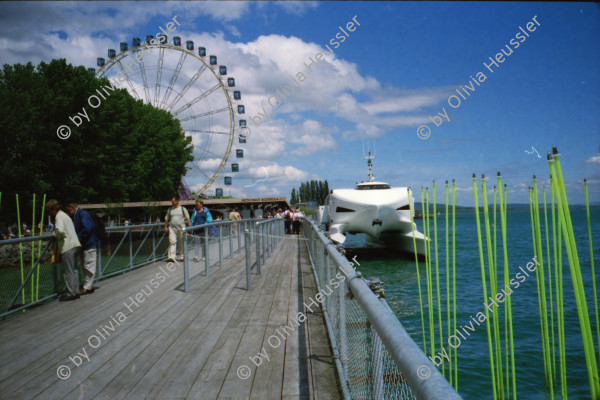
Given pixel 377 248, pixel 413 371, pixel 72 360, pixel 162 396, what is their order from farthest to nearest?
pixel 377 248
pixel 72 360
pixel 162 396
pixel 413 371

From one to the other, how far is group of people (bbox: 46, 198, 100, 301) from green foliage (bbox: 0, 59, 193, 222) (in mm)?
22711

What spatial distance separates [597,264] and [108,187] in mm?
33784

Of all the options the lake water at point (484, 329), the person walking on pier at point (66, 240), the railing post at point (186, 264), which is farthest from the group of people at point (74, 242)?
the lake water at point (484, 329)

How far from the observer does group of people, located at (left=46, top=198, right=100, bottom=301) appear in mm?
7379

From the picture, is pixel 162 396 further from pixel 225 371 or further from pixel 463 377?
pixel 463 377

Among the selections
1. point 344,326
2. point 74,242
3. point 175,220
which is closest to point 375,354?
point 344,326

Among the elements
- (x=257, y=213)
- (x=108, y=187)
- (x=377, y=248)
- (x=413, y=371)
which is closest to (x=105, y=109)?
(x=108, y=187)

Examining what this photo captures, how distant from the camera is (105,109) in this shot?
31.4 m

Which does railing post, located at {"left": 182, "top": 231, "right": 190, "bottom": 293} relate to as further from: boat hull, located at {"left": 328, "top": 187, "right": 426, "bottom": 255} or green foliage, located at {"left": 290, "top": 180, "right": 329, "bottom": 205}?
green foliage, located at {"left": 290, "top": 180, "right": 329, "bottom": 205}

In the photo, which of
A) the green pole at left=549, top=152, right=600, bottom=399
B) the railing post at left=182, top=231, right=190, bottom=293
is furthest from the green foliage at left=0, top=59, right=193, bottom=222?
the green pole at left=549, top=152, right=600, bottom=399

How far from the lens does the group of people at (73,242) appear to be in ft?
24.2

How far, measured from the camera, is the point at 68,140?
97.0 ft

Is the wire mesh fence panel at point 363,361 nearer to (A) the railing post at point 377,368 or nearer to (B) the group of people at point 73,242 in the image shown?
(A) the railing post at point 377,368

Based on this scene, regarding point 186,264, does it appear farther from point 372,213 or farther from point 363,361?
point 372,213
